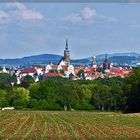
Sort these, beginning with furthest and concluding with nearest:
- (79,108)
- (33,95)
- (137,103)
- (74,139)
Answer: (33,95), (79,108), (137,103), (74,139)

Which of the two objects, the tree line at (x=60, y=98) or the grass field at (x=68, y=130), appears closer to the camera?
the grass field at (x=68, y=130)

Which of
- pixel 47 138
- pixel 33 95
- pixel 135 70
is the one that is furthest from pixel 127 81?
pixel 47 138

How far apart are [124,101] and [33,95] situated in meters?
37.6

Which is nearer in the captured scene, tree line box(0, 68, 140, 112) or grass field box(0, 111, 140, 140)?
grass field box(0, 111, 140, 140)

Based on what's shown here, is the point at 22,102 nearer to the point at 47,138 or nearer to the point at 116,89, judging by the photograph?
the point at 116,89

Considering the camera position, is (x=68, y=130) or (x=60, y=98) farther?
(x=60, y=98)

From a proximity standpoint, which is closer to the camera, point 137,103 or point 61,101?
point 137,103

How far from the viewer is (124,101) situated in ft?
270

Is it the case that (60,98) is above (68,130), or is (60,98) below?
above

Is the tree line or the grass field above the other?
the tree line

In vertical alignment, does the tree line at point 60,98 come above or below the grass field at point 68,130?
above

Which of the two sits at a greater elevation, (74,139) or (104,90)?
(104,90)

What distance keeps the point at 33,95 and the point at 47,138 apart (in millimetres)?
90663

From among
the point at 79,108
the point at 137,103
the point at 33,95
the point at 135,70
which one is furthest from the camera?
the point at 33,95
